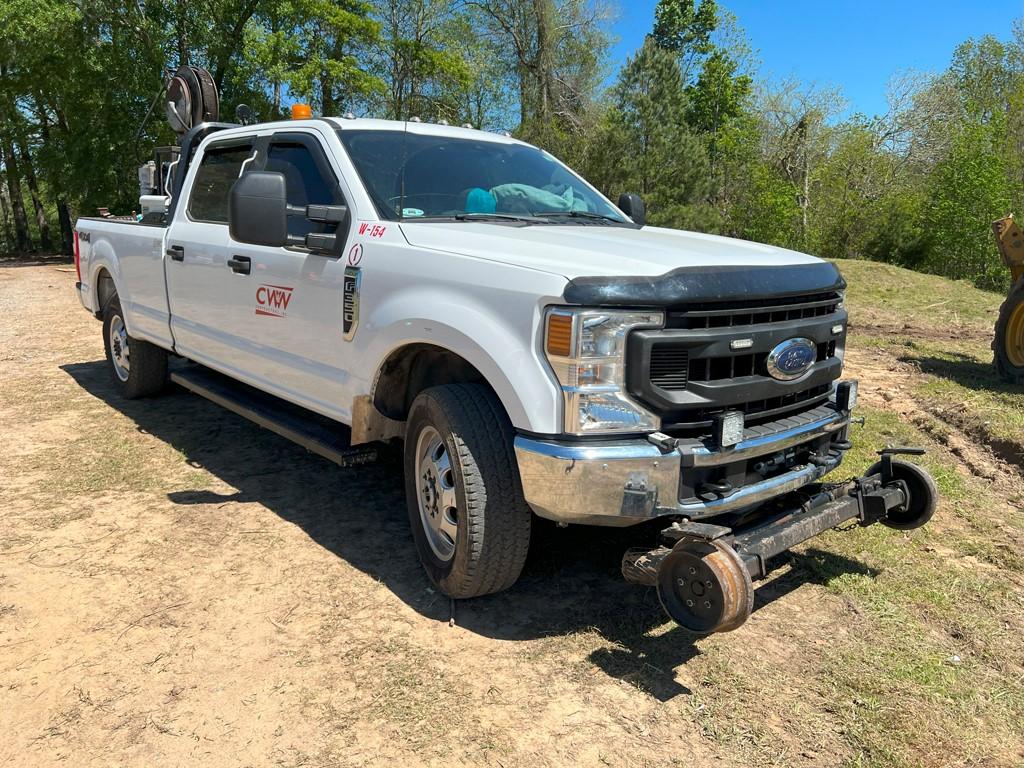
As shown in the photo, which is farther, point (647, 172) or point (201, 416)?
point (647, 172)

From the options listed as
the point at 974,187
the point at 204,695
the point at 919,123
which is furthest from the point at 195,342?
the point at 919,123

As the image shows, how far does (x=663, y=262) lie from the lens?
289 centimetres

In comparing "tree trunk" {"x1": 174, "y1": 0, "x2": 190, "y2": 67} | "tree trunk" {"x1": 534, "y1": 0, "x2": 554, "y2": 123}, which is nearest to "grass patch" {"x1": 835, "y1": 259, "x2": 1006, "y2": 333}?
"tree trunk" {"x1": 534, "y1": 0, "x2": 554, "y2": 123}

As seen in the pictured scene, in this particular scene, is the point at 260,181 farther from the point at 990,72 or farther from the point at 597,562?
the point at 990,72

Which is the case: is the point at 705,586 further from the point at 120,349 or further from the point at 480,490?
the point at 120,349

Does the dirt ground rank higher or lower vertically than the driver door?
lower

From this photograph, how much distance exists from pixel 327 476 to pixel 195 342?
1292 millimetres

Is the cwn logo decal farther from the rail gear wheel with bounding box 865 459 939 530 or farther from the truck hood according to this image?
the rail gear wheel with bounding box 865 459 939 530

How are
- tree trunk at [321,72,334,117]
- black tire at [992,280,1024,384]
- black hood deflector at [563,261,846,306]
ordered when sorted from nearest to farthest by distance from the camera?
1. black hood deflector at [563,261,846,306]
2. black tire at [992,280,1024,384]
3. tree trunk at [321,72,334,117]

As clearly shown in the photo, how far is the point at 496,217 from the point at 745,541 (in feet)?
6.30

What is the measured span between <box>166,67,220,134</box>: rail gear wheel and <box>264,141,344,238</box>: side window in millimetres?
3286

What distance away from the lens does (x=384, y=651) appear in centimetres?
304

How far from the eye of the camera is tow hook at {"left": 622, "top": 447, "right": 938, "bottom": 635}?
8.59ft

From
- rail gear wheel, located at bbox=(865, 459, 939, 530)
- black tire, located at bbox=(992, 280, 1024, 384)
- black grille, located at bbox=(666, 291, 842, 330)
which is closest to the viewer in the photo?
black grille, located at bbox=(666, 291, 842, 330)
